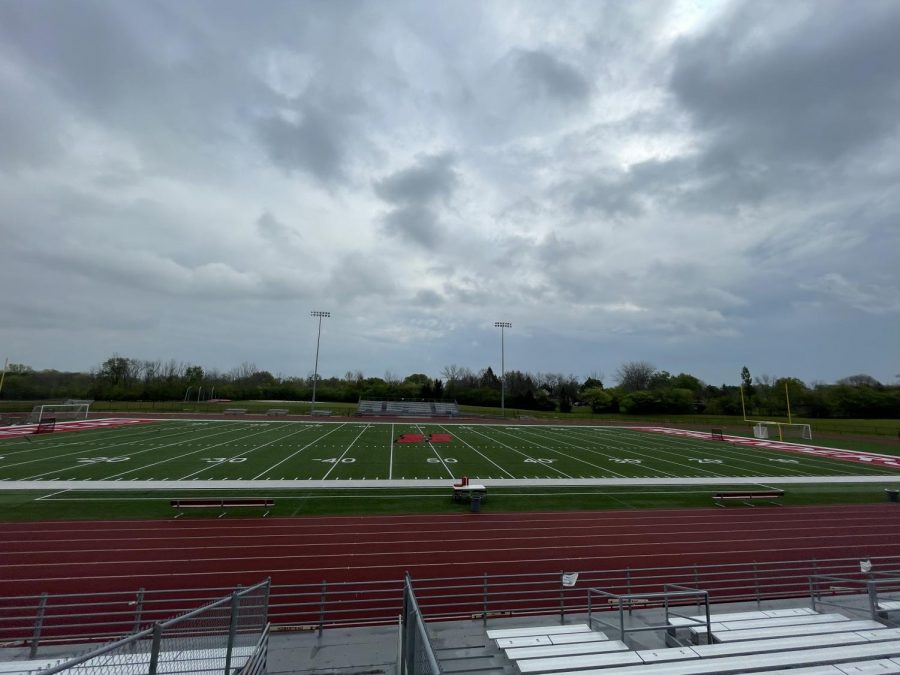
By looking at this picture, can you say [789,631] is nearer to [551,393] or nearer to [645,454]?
→ [645,454]

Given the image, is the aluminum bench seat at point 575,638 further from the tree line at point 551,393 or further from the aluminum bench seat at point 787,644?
the tree line at point 551,393

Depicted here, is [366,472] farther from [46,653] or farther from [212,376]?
[212,376]

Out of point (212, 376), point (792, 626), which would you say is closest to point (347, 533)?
point (792, 626)

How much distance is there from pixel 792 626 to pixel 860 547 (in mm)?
11261

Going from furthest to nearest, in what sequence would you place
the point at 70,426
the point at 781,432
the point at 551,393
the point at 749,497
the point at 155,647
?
the point at 551,393
the point at 781,432
the point at 70,426
the point at 749,497
the point at 155,647

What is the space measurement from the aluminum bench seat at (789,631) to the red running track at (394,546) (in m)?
5.48

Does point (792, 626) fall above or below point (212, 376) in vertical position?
below

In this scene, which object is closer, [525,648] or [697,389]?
[525,648]

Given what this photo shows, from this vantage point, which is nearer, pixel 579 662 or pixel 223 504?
pixel 579 662

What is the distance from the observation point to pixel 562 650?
19.6ft

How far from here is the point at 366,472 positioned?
23.5 meters

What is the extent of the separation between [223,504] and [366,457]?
12619 millimetres

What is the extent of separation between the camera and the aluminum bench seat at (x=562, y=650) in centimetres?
586

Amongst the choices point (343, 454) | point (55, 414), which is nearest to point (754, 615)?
point (343, 454)
